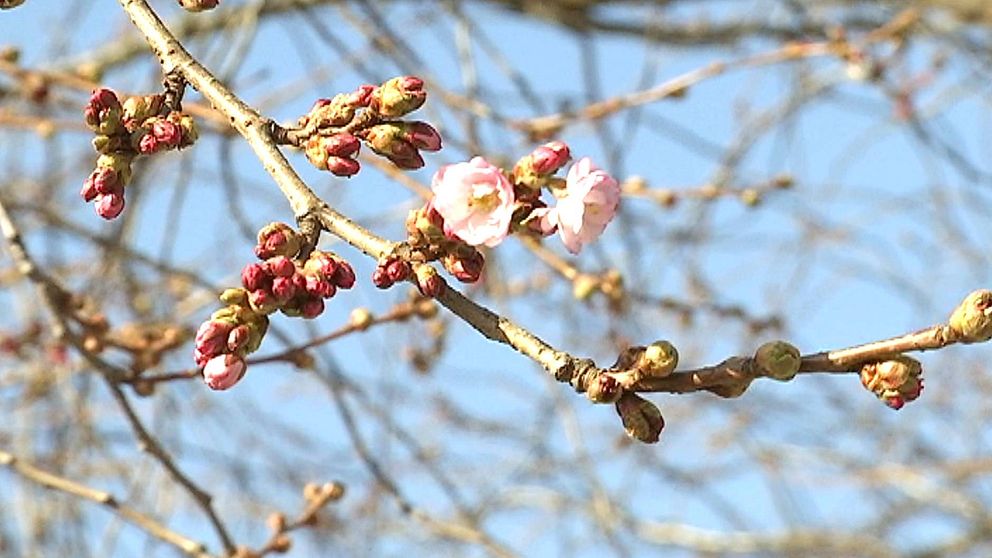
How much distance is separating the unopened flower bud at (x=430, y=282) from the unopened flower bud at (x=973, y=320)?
14.2 inches

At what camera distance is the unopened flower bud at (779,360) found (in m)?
0.88

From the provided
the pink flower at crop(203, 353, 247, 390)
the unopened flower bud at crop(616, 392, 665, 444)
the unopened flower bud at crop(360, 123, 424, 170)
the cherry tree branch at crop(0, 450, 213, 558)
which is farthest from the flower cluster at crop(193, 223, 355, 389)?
the cherry tree branch at crop(0, 450, 213, 558)

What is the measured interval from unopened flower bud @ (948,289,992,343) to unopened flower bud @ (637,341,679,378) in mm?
198

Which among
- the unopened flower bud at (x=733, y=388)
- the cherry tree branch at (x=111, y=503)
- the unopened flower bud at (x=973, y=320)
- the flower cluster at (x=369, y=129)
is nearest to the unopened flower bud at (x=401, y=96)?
the flower cluster at (x=369, y=129)

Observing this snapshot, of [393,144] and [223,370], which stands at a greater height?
[393,144]

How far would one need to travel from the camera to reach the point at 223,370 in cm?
97

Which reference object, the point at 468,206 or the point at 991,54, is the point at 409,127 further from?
the point at 991,54

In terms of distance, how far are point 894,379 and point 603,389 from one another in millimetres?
223

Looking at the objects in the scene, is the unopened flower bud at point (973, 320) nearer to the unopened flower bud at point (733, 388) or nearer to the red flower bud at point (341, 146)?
the unopened flower bud at point (733, 388)

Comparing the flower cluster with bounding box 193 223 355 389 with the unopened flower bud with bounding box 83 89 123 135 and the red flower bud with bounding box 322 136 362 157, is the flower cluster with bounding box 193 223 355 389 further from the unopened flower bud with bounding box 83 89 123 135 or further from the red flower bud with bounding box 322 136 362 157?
the unopened flower bud with bounding box 83 89 123 135

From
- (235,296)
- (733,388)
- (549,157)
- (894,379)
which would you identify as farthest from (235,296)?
(894,379)

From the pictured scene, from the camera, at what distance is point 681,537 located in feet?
16.6

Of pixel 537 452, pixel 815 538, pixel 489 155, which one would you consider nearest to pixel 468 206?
pixel 489 155

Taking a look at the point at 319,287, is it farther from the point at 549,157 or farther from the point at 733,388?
the point at 733,388
